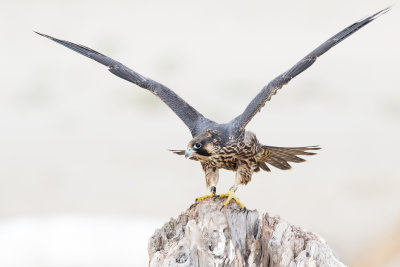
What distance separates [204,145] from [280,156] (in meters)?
1.52

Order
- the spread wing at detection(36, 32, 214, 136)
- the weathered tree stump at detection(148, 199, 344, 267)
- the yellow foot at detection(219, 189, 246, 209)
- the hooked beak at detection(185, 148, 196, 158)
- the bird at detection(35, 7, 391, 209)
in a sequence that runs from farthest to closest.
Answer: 1. the spread wing at detection(36, 32, 214, 136)
2. the bird at detection(35, 7, 391, 209)
3. the hooked beak at detection(185, 148, 196, 158)
4. the yellow foot at detection(219, 189, 246, 209)
5. the weathered tree stump at detection(148, 199, 344, 267)

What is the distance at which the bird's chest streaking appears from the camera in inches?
246

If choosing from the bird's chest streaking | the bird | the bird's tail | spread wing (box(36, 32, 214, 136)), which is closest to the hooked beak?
the bird

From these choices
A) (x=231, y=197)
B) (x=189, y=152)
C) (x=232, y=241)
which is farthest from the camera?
(x=189, y=152)

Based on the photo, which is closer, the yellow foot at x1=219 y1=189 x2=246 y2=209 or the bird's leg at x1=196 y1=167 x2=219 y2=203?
the yellow foot at x1=219 y1=189 x2=246 y2=209

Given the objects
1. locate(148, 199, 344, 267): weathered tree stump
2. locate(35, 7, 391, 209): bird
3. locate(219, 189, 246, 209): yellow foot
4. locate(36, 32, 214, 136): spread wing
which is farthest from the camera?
locate(36, 32, 214, 136): spread wing

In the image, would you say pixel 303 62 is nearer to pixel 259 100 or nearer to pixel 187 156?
pixel 259 100

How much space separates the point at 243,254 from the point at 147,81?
107 inches

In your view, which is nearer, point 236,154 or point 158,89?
point 236,154

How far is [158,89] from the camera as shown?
702cm

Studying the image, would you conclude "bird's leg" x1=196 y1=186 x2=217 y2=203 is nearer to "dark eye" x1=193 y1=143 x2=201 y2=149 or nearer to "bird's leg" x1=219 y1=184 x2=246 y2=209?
"bird's leg" x1=219 y1=184 x2=246 y2=209

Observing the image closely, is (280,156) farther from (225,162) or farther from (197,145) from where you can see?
(197,145)

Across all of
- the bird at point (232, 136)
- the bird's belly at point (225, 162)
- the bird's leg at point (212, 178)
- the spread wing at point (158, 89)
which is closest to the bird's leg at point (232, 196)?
the bird at point (232, 136)

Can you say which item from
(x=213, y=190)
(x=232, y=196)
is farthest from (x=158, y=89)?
(x=232, y=196)
